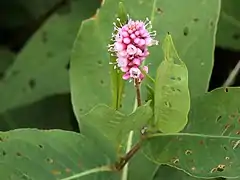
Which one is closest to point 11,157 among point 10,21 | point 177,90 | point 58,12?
point 177,90

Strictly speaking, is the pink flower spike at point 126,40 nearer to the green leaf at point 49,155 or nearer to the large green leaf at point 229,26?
the green leaf at point 49,155

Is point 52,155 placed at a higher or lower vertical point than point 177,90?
lower

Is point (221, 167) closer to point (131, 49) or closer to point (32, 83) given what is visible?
point (131, 49)

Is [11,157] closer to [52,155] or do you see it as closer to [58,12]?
[52,155]

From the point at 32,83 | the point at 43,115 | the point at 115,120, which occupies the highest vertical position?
the point at 115,120

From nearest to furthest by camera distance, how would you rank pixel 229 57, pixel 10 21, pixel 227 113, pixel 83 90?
pixel 227 113, pixel 83 90, pixel 229 57, pixel 10 21

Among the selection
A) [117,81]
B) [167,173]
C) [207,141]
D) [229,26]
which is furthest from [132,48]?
[229,26]

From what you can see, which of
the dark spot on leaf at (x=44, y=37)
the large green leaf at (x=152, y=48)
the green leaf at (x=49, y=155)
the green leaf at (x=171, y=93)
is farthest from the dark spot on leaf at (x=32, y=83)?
the green leaf at (x=171, y=93)
